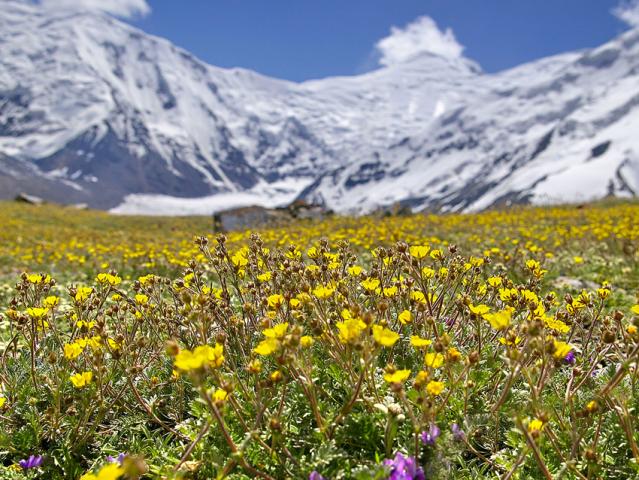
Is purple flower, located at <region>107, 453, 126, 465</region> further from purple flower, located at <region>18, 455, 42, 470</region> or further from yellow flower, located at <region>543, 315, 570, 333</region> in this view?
yellow flower, located at <region>543, 315, 570, 333</region>

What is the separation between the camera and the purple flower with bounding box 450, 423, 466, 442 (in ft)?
9.26

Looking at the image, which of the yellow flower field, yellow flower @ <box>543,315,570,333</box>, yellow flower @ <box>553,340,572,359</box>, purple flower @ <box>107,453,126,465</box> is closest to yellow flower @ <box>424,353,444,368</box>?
the yellow flower field

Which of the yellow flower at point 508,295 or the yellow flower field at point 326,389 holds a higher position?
the yellow flower at point 508,295

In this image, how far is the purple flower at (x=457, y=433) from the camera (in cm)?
282

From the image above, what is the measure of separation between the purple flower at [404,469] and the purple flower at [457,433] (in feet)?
1.22

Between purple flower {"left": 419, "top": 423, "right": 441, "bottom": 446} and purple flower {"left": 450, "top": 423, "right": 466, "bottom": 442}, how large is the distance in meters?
0.16

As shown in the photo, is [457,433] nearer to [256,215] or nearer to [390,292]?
[390,292]

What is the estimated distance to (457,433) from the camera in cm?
287

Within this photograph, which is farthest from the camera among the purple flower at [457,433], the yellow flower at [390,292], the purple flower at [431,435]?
Answer: the yellow flower at [390,292]

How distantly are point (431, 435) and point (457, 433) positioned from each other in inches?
10.4

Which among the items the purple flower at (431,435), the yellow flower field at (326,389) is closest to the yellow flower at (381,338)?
the yellow flower field at (326,389)

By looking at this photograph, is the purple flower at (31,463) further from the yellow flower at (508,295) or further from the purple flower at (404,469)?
the yellow flower at (508,295)

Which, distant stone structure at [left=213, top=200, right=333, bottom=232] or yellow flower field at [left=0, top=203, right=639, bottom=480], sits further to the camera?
distant stone structure at [left=213, top=200, right=333, bottom=232]

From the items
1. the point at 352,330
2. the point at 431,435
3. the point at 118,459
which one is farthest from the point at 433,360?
the point at 118,459
